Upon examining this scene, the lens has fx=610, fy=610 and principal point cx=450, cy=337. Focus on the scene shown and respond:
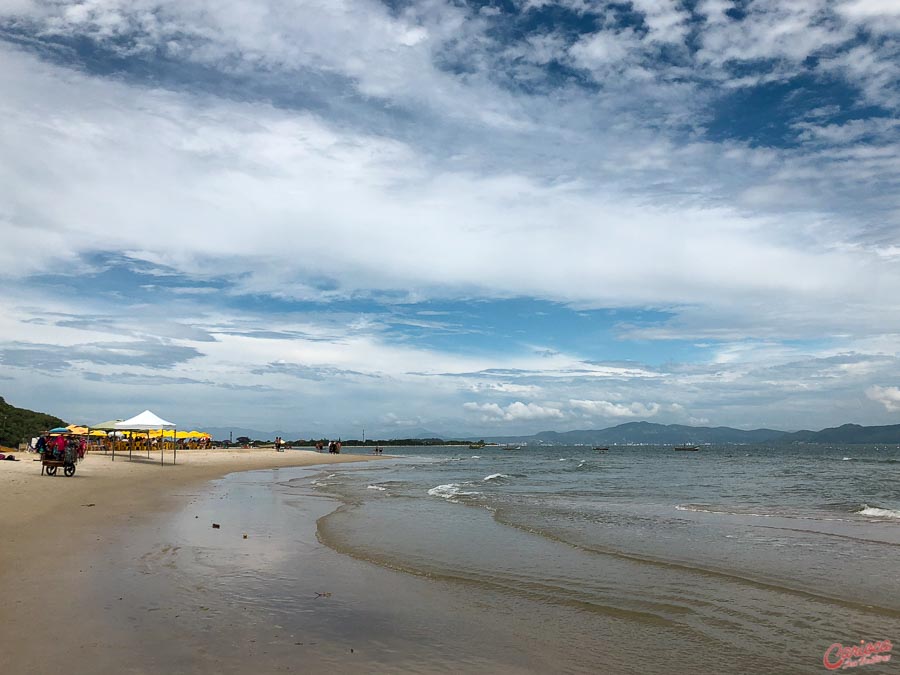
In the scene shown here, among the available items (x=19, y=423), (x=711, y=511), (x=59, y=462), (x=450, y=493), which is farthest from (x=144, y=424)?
(x=19, y=423)

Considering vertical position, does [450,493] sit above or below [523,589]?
below

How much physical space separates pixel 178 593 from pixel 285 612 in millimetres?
1638

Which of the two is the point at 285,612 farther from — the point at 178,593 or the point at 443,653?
the point at 443,653

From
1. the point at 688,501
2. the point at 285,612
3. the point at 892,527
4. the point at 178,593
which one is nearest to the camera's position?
the point at 285,612

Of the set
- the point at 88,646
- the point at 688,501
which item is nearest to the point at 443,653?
the point at 88,646

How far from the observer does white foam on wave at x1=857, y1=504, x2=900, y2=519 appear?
18234 millimetres

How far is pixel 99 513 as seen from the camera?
48.3ft

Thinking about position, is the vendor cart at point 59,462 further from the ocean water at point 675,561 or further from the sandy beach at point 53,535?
the ocean water at point 675,561

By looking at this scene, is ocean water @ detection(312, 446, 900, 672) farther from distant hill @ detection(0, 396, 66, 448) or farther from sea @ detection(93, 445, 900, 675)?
distant hill @ detection(0, 396, 66, 448)

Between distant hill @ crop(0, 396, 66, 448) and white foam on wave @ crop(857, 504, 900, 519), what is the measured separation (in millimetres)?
56663

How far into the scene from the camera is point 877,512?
18.8 metres
